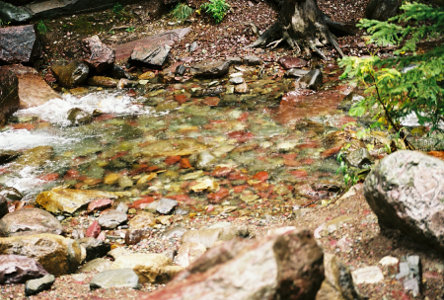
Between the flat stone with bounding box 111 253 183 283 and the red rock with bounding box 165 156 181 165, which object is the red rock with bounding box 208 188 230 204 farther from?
the flat stone with bounding box 111 253 183 283

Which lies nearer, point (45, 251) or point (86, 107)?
point (45, 251)

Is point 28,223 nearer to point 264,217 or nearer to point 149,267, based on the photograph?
point 149,267

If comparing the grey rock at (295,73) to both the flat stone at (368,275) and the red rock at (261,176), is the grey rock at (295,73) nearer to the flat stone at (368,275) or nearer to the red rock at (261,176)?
the red rock at (261,176)

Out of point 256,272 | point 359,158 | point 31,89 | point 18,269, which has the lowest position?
point 31,89

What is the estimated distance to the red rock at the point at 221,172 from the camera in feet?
18.5

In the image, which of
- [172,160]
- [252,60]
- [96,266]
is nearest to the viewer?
[96,266]

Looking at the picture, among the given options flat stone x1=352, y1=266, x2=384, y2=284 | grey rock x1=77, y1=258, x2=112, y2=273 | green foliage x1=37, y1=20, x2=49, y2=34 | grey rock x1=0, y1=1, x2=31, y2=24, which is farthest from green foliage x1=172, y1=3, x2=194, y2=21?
flat stone x1=352, y1=266, x2=384, y2=284

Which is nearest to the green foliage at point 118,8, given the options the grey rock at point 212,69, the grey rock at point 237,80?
the grey rock at point 212,69

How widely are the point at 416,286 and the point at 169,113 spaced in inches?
245

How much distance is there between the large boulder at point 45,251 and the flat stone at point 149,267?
442 millimetres

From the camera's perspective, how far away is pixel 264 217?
4590mm

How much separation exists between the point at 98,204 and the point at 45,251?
1760 millimetres

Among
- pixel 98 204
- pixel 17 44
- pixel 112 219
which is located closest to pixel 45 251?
pixel 112 219

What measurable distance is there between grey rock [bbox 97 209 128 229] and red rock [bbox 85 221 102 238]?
0.25 feet
